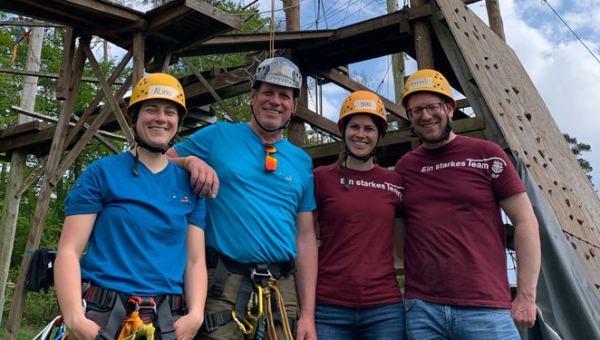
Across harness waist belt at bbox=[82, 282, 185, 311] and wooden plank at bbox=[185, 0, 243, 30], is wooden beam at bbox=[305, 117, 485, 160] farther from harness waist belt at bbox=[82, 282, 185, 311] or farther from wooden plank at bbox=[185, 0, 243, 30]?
harness waist belt at bbox=[82, 282, 185, 311]

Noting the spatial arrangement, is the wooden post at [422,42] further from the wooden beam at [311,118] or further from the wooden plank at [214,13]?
the wooden plank at [214,13]

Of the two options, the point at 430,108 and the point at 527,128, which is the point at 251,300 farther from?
the point at 527,128

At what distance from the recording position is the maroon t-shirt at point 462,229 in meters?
2.79

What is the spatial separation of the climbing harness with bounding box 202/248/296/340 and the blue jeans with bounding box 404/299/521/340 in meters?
0.67

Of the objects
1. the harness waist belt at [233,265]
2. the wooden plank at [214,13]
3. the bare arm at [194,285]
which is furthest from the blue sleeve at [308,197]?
the wooden plank at [214,13]

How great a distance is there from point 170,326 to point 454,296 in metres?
1.41

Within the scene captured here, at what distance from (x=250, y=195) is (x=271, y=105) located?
1.84 ft

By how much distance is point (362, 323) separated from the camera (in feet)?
9.59

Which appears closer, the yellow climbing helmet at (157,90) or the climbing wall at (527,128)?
the yellow climbing helmet at (157,90)

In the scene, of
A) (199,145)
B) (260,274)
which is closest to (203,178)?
(199,145)

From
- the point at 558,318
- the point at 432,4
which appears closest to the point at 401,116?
the point at 432,4

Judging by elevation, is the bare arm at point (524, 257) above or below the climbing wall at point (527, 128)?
below

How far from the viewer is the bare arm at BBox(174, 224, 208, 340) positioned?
2.42 m

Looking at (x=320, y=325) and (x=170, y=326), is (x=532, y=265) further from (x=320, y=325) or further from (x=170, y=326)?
(x=170, y=326)
